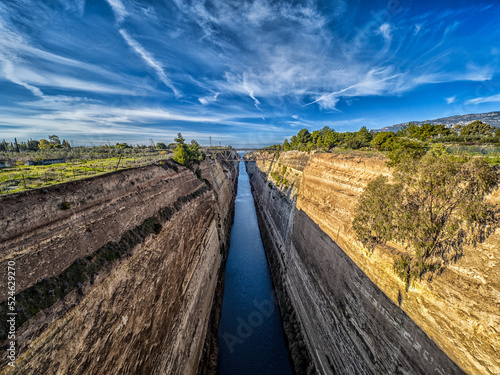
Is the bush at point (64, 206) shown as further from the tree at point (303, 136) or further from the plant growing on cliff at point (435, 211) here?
the tree at point (303, 136)

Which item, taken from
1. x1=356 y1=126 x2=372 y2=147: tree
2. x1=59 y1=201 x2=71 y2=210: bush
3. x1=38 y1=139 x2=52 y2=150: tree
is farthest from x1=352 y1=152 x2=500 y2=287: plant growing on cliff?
x1=38 y1=139 x2=52 y2=150: tree

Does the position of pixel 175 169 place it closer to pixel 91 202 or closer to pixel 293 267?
pixel 91 202

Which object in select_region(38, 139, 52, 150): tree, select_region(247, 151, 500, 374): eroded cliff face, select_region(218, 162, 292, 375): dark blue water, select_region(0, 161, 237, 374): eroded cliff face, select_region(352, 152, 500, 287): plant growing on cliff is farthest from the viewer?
select_region(38, 139, 52, 150): tree

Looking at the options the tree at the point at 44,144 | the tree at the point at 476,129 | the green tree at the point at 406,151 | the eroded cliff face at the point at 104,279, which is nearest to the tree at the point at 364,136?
the tree at the point at 476,129

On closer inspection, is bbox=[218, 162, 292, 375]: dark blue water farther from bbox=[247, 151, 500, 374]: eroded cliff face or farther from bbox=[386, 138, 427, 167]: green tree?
bbox=[386, 138, 427, 167]: green tree

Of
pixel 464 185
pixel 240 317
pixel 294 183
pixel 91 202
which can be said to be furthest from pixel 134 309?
pixel 294 183

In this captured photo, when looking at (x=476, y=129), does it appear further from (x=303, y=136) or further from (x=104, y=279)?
(x=303, y=136)

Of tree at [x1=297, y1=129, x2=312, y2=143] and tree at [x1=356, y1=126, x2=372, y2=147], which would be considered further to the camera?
tree at [x1=297, y1=129, x2=312, y2=143]

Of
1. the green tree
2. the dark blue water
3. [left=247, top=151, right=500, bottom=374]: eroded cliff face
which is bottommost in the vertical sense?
the dark blue water
